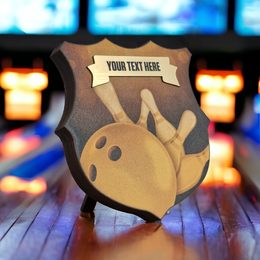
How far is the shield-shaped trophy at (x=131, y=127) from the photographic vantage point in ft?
9.87

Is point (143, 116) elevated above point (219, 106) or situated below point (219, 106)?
below

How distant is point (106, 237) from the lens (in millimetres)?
2902

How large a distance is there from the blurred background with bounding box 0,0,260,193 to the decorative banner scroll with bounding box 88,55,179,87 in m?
4.57

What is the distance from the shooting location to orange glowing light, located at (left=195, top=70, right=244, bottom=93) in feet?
32.3

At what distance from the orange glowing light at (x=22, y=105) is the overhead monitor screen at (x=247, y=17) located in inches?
132

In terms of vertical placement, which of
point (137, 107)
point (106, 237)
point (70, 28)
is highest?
point (70, 28)

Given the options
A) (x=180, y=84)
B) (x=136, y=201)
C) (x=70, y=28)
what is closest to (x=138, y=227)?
(x=136, y=201)

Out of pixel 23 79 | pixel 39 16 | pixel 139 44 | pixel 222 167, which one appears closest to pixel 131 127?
pixel 222 167

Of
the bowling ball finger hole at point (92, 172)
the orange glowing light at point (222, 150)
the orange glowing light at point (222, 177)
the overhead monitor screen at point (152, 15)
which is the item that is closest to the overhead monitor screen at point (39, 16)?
the overhead monitor screen at point (152, 15)

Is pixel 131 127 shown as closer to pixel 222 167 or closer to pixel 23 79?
pixel 222 167

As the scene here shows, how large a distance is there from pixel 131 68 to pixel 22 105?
715 centimetres

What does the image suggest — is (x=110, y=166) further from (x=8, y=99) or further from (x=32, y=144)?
(x=8, y=99)

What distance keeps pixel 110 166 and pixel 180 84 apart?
678mm

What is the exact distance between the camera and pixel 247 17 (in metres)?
9.26
